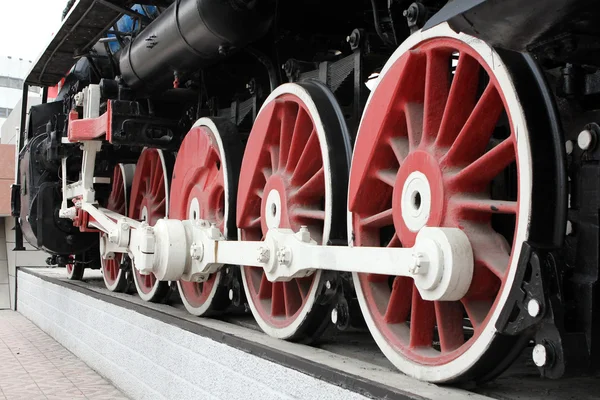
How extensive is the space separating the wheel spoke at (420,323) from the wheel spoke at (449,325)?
0.09 metres

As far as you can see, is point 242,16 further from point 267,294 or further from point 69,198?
point 69,198

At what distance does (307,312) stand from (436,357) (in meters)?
0.75

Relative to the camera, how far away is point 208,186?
3.61 meters

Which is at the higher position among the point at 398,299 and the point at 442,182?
the point at 442,182

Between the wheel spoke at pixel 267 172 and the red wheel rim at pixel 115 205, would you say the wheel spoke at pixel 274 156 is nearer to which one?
the wheel spoke at pixel 267 172

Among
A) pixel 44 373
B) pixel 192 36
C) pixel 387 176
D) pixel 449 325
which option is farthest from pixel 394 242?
pixel 44 373

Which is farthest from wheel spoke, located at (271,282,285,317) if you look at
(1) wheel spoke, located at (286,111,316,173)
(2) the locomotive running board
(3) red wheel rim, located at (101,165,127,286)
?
(3) red wheel rim, located at (101,165,127,286)

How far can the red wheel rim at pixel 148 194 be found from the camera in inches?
178

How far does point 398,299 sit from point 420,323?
13 centimetres

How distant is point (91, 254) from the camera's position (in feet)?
22.0

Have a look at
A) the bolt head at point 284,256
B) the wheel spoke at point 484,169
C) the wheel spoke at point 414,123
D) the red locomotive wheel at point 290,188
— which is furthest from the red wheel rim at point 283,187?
the wheel spoke at point 484,169

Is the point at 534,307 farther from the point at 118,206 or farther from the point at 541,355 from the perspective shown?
the point at 118,206

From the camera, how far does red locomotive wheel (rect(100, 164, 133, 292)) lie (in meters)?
5.21

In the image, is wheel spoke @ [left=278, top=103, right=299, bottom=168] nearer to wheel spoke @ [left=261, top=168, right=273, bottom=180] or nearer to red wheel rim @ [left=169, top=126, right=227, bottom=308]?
wheel spoke @ [left=261, top=168, right=273, bottom=180]
